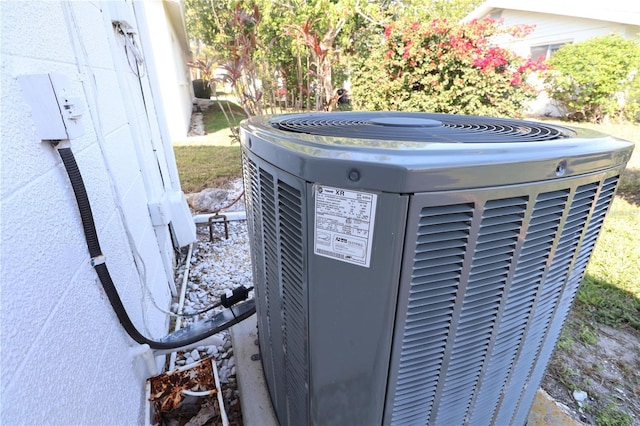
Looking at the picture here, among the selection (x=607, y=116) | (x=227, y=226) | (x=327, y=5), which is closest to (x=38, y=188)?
(x=227, y=226)

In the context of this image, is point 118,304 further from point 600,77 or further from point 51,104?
point 600,77

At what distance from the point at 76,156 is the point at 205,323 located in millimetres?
995

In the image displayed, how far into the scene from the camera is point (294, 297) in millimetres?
865

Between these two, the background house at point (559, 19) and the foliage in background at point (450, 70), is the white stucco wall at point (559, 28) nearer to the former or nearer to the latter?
the background house at point (559, 19)

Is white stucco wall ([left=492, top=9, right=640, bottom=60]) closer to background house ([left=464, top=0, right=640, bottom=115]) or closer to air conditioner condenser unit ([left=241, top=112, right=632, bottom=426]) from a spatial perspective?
background house ([left=464, top=0, right=640, bottom=115])

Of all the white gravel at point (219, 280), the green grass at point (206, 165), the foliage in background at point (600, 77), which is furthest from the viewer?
the foliage in background at point (600, 77)

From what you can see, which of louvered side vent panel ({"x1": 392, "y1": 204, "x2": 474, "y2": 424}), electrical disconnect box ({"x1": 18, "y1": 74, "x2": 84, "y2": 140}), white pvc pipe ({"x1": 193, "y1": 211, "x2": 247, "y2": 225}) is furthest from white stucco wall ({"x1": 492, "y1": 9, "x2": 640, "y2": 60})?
electrical disconnect box ({"x1": 18, "y1": 74, "x2": 84, "y2": 140})

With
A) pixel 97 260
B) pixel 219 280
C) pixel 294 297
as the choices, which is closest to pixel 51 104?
pixel 97 260

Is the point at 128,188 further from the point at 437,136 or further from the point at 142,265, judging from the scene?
the point at 437,136

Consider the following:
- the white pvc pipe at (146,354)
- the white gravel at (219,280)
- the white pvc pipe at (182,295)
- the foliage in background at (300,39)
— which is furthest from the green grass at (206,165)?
the white pvc pipe at (146,354)

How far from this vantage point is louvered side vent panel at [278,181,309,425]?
0.78 meters

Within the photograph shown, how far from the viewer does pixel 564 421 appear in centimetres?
134

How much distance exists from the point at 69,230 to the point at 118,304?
353 mm

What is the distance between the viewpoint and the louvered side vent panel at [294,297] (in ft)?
2.57
